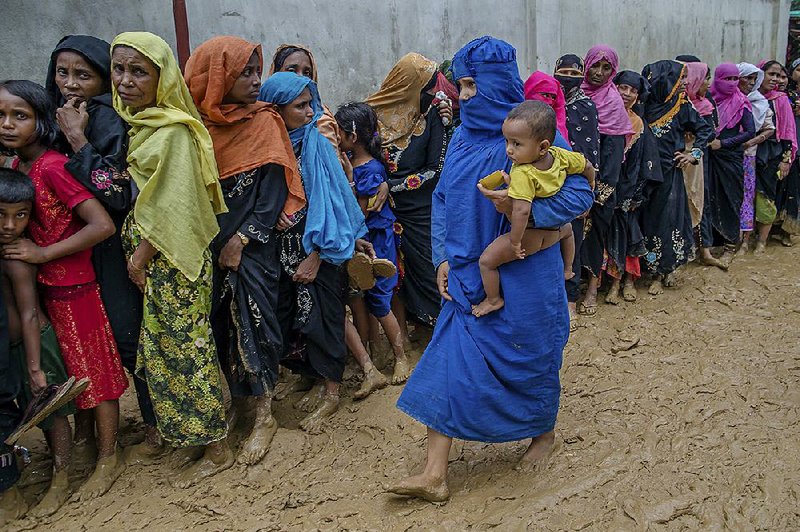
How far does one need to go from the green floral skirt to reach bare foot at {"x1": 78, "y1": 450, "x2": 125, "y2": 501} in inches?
12.4

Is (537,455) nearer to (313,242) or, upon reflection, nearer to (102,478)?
(313,242)

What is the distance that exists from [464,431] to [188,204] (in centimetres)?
147

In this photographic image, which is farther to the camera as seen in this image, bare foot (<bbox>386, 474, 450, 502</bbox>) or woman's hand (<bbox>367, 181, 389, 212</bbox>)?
woman's hand (<bbox>367, 181, 389, 212</bbox>)

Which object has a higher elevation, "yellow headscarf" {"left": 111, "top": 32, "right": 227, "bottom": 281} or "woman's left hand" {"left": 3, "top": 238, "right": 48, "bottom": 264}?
"yellow headscarf" {"left": 111, "top": 32, "right": 227, "bottom": 281}

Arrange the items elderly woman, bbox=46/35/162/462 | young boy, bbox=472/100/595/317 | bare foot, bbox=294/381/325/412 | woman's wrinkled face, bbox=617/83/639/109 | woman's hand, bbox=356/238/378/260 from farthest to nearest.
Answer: woman's wrinkled face, bbox=617/83/639/109
woman's hand, bbox=356/238/378/260
bare foot, bbox=294/381/325/412
elderly woman, bbox=46/35/162/462
young boy, bbox=472/100/595/317

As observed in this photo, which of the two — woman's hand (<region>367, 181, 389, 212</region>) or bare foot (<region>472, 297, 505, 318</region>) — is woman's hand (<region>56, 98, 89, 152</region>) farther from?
bare foot (<region>472, 297, 505, 318</region>)

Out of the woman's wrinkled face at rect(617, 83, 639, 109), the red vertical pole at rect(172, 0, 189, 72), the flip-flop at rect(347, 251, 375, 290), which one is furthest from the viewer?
the woman's wrinkled face at rect(617, 83, 639, 109)

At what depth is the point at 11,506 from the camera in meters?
2.92

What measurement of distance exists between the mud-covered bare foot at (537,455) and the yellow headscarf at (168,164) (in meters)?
1.66

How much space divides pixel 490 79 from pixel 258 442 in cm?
202

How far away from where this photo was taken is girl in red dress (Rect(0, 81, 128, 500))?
278 cm

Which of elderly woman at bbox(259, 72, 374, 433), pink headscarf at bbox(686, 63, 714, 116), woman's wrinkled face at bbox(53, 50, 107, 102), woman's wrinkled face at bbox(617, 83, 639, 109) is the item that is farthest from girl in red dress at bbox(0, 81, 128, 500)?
pink headscarf at bbox(686, 63, 714, 116)

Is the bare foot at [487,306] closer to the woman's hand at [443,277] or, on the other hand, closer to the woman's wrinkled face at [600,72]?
the woman's hand at [443,277]

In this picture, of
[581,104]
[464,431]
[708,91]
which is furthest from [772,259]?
[464,431]
